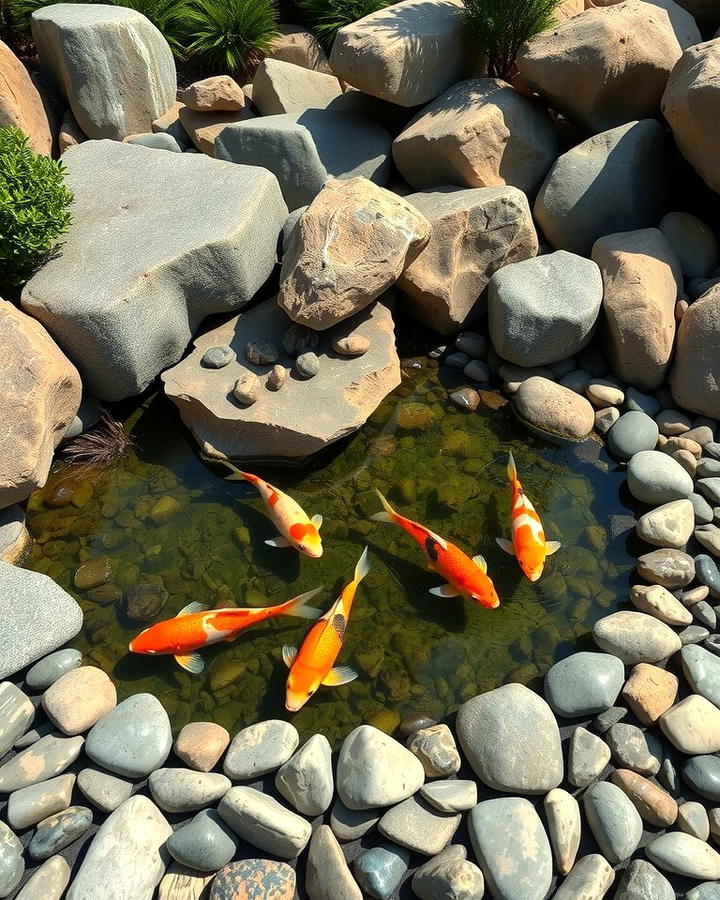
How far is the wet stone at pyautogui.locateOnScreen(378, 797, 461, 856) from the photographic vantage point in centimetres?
349

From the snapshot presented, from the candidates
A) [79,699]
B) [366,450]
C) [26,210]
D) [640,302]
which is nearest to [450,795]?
[79,699]

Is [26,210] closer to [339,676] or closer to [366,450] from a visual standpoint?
[366,450]

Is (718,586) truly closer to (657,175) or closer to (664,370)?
(664,370)

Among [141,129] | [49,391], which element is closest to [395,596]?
[49,391]

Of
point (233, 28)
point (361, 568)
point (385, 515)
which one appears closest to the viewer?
point (361, 568)

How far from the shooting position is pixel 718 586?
4500mm

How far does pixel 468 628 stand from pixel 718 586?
1687 mm

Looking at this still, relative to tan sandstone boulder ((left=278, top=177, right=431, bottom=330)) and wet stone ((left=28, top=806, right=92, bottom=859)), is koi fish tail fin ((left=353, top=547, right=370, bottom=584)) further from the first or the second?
wet stone ((left=28, top=806, right=92, bottom=859))

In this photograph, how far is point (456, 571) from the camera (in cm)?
441

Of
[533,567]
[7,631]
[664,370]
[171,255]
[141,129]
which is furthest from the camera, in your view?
[141,129]

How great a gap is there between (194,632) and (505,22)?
601 cm

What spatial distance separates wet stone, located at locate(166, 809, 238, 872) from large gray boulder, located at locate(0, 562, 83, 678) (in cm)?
145

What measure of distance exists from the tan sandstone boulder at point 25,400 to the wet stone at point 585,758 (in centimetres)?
385

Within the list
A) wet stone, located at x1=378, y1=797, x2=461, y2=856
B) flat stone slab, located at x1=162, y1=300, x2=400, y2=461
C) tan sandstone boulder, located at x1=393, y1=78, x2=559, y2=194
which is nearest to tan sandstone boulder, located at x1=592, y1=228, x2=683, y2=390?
tan sandstone boulder, located at x1=393, y1=78, x2=559, y2=194
